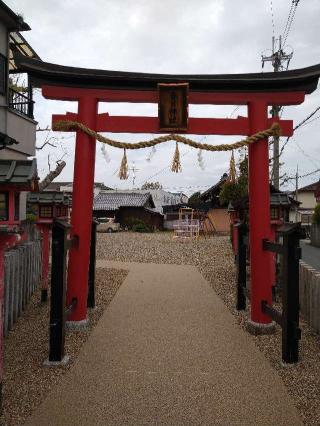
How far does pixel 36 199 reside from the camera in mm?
7023

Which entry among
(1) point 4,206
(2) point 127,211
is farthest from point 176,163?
(2) point 127,211

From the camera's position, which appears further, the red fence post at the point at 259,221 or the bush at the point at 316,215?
the bush at the point at 316,215

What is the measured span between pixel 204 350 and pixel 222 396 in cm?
125

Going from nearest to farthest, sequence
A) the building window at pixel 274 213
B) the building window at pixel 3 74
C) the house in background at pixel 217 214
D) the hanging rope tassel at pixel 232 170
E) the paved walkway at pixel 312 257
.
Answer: the hanging rope tassel at pixel 232 170 → the building window at pixel 274 213 → the building window at pixel 3 74 → the paved walkway at pixel 312 257 → the house in background at pixel 217 214

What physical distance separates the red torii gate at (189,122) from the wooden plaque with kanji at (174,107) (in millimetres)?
144

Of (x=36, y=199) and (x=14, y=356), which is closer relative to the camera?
(x=14, y=356)

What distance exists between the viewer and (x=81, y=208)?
17.9 ft

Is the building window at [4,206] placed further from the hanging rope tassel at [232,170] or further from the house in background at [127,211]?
the house in background at [127,211]

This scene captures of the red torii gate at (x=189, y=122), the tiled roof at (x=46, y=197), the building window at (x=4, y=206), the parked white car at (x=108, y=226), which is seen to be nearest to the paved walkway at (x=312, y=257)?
the red torii gate at (x=189, y=122)

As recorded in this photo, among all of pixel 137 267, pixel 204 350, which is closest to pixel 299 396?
pixel 204 350

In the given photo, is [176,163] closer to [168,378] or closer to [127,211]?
[168,378]

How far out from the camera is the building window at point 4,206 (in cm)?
507

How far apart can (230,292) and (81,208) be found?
4.63m

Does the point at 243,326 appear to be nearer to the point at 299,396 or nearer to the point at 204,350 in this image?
the point at 204,350
